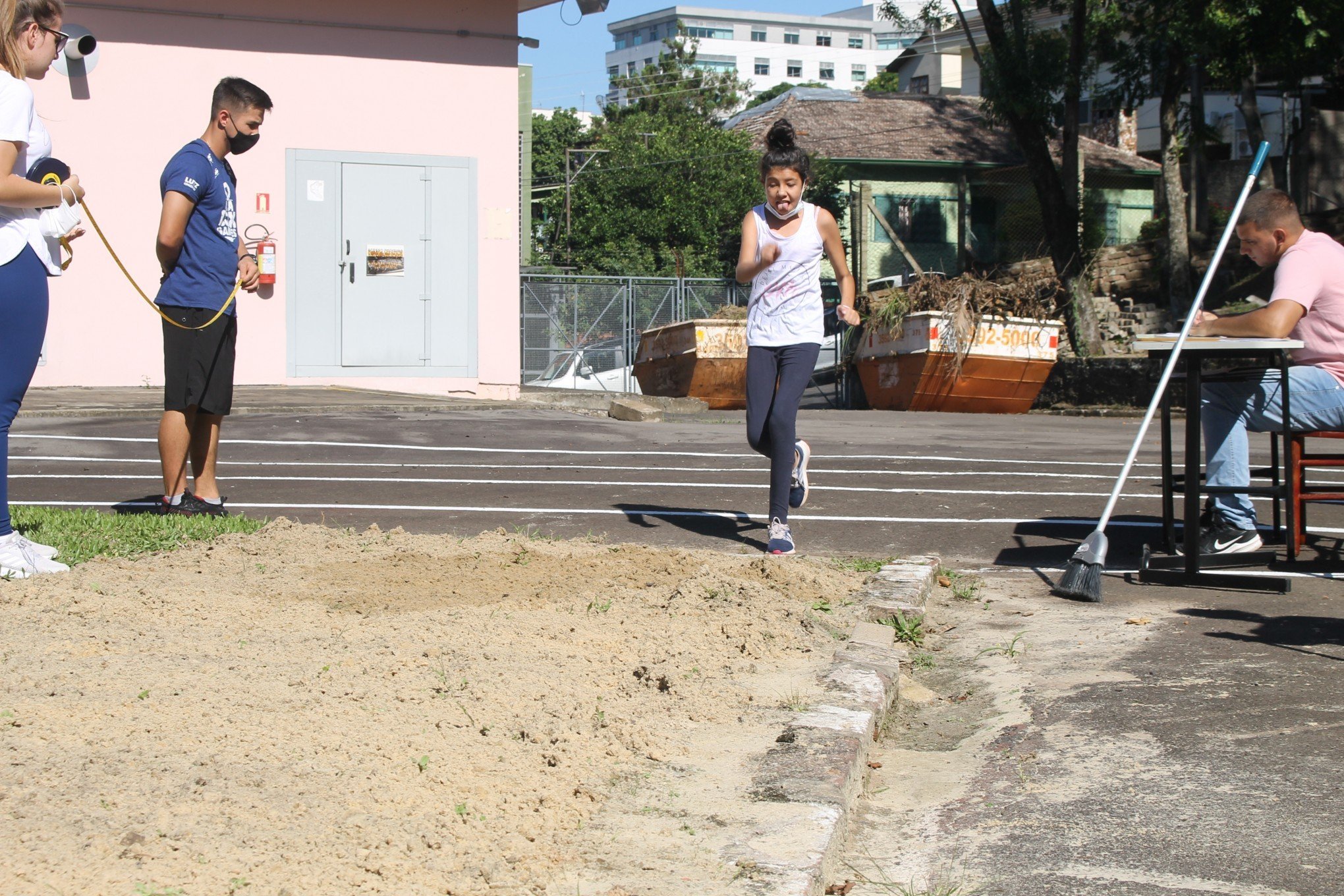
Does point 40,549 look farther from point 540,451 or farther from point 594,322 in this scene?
point 594,322

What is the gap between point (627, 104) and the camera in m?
89.1

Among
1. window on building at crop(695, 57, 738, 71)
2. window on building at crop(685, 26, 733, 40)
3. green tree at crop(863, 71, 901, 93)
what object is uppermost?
window on building at crop(685, 26, 733, 40)

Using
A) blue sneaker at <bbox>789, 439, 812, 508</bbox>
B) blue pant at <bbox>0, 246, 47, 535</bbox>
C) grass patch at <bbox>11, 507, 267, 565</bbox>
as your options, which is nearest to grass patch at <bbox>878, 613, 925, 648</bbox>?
blue sneaker at <bbox>789, 439, 812, 508</bbox>

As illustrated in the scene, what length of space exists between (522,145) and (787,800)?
2657 centimetres

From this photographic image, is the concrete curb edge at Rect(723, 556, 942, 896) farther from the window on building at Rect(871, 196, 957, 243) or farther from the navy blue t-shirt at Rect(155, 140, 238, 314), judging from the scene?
the window on building at Rect(871, 196, 957, 243)

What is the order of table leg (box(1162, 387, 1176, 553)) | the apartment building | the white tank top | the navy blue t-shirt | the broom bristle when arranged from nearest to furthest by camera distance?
1. the broom bristle
2. table leg (box(1162, 387, 1176, 553))
3. the navy blue t-shirt
4. the white tank top
5. the apartment building

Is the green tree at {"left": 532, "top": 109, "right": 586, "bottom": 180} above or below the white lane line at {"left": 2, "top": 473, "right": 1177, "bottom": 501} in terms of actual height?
above

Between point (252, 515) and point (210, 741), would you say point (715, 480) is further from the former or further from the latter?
point (210, 741)

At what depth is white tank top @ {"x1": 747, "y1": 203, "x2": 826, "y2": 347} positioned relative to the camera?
20.2 ft

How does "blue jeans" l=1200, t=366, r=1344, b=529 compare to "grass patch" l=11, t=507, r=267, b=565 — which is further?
"blue jeans" l=1200, t=366, r=1344, b=529

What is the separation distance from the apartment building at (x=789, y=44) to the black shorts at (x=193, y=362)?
14870 cm

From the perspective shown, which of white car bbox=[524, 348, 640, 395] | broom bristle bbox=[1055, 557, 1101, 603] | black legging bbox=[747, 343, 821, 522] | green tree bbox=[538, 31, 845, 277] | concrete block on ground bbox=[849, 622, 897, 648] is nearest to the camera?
concrete block on ground bbox=[849, 622, 897, 648]

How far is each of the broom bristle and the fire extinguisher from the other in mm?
12238

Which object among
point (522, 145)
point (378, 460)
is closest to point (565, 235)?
point (522, 145)
